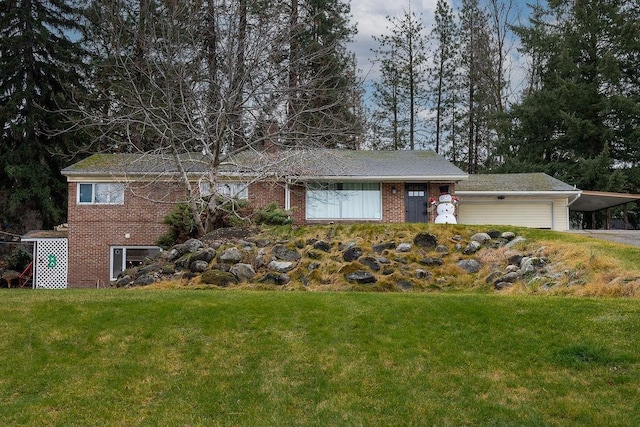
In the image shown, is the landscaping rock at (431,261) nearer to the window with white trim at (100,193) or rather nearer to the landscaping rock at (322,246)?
the landscaping rock at (322,246)

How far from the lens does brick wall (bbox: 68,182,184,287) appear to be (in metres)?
20.6

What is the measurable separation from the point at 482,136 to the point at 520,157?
370 cm

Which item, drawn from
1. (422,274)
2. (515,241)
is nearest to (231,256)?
(422,274)

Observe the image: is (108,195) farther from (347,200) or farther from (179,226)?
(347,200)

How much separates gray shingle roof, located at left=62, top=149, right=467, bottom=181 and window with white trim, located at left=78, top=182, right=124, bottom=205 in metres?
0.53

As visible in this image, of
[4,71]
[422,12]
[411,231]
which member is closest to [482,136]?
[422,12]

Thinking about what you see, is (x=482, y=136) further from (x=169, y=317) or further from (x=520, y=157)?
(x=169, y=317)

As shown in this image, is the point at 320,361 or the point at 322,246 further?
the point at 322,246

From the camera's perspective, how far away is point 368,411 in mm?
6020

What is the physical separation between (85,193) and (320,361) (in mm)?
16317

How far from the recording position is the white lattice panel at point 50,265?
2127 cm

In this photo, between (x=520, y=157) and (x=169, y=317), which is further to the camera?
(x=520, y=157)

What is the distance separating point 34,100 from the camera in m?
27.2

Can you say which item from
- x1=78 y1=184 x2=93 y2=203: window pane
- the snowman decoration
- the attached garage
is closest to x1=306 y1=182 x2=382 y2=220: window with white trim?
the snowman decoration
